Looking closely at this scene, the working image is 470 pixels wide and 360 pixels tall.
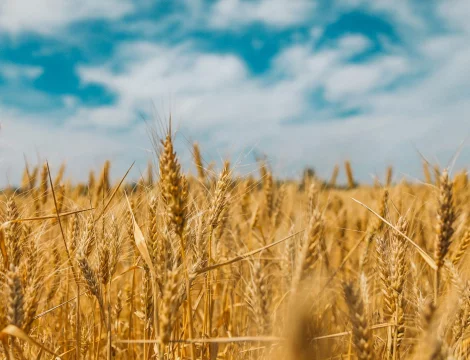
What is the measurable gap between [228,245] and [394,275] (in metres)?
1.65

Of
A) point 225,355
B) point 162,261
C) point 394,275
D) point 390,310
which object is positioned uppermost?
point 162,261

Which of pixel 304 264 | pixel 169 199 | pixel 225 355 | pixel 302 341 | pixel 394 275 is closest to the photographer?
pixel 302 341

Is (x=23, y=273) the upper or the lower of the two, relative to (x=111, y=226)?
lower

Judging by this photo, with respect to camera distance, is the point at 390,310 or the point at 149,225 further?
the point at 149,225

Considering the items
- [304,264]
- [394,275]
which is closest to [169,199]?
[304,264]

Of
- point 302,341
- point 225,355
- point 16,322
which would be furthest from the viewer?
point 225,355

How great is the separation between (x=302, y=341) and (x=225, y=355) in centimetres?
155

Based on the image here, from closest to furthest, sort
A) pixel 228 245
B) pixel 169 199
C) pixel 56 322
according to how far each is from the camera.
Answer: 1. pixel 169 199
2. pixel 56 322
3. pixel 228 245

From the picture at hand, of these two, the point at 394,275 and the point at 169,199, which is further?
the point at 394,275

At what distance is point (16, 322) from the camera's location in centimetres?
133

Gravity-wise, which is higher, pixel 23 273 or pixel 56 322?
pixel 23 273

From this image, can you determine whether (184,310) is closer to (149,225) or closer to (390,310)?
(149,225)

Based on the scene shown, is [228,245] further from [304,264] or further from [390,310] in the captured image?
[304,264]


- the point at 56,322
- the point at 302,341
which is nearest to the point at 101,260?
the point at 302,341
